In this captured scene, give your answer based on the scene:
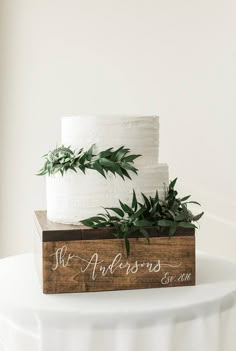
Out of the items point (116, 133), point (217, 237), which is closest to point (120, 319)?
point (116, 133)

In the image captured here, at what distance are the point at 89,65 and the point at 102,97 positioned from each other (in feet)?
0.54

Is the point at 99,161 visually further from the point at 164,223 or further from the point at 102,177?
the point at 164,223

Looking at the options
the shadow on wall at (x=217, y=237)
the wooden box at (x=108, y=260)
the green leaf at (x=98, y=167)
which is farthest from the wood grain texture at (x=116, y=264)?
the shadow on wall at (x=217, y=237)

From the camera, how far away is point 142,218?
1.19 m

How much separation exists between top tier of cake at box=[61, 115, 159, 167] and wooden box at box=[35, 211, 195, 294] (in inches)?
7.9

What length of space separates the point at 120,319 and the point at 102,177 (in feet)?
1.13

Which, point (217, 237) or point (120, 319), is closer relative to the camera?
point (120, 319)

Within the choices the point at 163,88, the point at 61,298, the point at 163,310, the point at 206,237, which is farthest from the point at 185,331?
the point at 163,88

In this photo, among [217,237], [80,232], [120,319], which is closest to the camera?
[120,319]

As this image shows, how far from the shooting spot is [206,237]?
2156 millimetres

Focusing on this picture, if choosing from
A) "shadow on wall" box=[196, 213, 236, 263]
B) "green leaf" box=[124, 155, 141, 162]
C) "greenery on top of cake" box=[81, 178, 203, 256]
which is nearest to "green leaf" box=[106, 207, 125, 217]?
"greenery on top of cake" box=[81, 178, 203, 256]

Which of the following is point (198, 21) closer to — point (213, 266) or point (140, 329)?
point (213, 266)

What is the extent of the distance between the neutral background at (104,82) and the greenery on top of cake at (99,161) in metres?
Result: 1.00

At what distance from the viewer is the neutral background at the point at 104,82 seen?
7.06 feet
